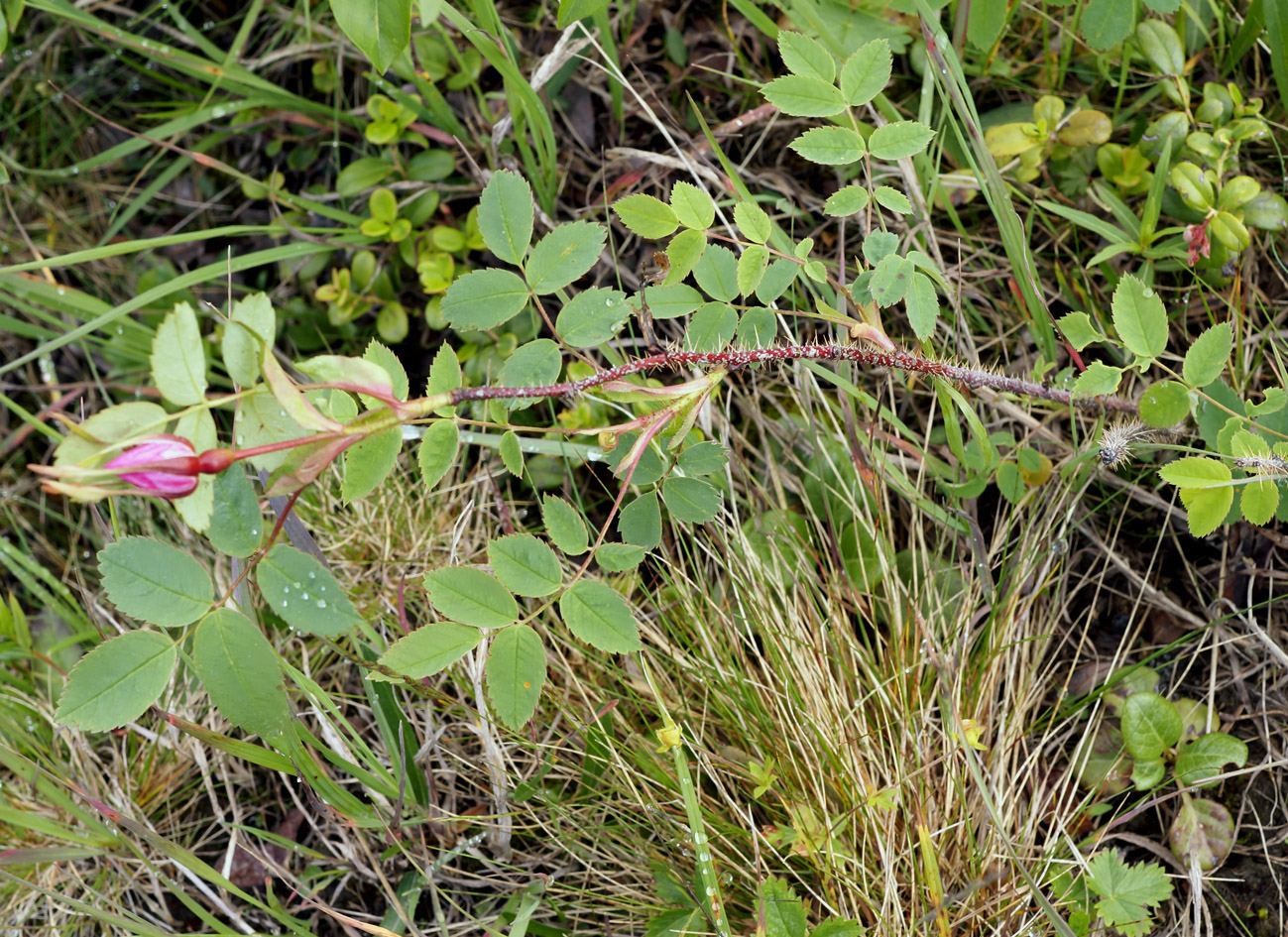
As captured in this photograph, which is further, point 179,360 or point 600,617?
point 600,617

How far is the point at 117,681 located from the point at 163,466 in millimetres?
340

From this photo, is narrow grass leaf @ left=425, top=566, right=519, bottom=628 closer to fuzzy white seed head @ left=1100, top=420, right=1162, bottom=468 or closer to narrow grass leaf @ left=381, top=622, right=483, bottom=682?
narrow grass leaf @ left=381, top=622, right=483, bottom=682

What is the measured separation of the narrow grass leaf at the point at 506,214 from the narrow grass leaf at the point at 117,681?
2.19 feet

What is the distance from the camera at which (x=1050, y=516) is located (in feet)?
5.78

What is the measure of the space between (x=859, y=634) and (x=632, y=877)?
68 cm

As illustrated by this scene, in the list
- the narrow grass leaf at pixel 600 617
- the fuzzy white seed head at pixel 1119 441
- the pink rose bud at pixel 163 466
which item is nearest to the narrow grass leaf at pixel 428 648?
the narrow grass leaf at pixel 600 617

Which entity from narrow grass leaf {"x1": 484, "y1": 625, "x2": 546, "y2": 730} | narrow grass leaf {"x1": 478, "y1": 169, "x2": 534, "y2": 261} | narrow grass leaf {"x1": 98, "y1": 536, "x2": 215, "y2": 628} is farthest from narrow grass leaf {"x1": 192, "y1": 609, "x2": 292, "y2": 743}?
narrow grass leaf {"x1": 478, "y1": 169, "x2": 534, "y2": 261}

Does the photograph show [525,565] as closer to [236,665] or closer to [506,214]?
[236,665]

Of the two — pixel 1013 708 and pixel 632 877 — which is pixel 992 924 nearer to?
pixel 1013 708

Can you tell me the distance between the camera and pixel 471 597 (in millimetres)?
1217

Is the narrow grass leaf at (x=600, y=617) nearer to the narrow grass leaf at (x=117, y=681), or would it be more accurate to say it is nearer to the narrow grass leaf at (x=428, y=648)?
the narrow grass leaf at (x=428, y=648)

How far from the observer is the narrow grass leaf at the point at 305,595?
1.02 metres

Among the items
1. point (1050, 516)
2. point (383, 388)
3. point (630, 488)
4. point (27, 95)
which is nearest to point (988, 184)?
point (1050, 516)

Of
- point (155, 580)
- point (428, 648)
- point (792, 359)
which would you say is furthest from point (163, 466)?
point (792, 359)
